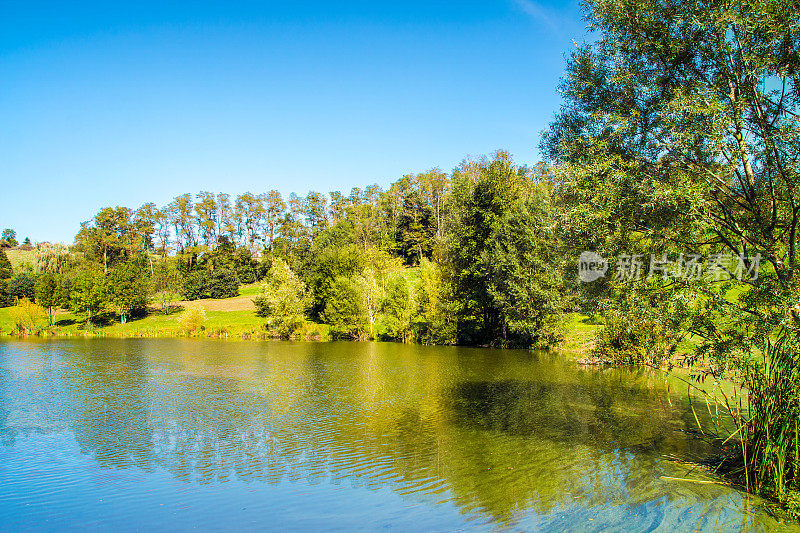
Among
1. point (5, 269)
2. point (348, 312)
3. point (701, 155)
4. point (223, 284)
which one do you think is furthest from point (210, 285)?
point (701, 155)

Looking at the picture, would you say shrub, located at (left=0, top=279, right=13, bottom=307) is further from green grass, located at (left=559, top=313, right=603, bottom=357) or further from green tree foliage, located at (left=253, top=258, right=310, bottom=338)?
green grass, located at (left=559, top=313, right=603, bottom=357)

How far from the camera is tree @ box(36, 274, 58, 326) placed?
196ft

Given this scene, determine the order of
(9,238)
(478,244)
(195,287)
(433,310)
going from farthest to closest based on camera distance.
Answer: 1. (9,238)
2. (195,287)
3. (433,310)
4. (478,244)

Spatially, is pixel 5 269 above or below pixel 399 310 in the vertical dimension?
above

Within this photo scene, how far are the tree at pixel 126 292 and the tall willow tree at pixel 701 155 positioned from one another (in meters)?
63.2

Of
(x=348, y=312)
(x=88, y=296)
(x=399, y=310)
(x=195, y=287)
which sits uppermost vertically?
(x=195, y=287)

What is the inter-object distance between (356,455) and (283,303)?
42.1 m

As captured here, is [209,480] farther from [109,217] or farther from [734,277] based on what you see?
[109,217]

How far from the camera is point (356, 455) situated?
11305 mm

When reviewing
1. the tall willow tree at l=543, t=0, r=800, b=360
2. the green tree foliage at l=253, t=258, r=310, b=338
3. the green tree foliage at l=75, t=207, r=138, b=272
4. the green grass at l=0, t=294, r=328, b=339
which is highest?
the green tree foliage at l=75, t=207, r=138, b=272

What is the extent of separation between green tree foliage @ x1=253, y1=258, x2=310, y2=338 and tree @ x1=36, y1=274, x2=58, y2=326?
1114 inches

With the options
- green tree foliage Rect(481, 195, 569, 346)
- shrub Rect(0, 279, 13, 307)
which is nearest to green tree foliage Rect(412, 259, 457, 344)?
green tree foliage Rect(481, 195, 569, 346)

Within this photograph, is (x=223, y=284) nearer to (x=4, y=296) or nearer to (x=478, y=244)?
(x=4, y=296)

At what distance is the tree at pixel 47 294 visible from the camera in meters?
59.6
